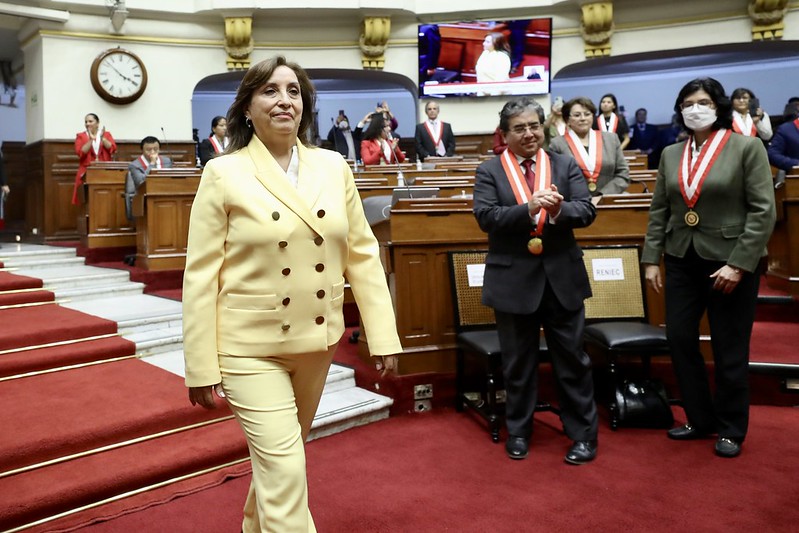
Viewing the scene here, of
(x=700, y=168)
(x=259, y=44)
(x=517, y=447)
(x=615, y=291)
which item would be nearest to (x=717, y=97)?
(x=700, y=168)

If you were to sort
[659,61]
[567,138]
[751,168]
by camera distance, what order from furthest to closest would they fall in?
[659,61] < [567,138] < [751,168]

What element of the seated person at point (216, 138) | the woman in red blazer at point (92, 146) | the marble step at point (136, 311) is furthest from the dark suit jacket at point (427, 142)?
the marble step at point (136, 311)

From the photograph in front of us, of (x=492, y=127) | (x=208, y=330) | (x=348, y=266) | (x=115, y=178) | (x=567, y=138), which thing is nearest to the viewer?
(x=208, y=330)

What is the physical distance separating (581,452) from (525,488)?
1.09 feet

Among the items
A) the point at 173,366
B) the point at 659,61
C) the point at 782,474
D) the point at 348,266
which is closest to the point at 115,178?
the point at 173,366

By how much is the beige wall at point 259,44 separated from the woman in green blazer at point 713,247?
6.42 metres

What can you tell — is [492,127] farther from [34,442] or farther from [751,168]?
[34,442]

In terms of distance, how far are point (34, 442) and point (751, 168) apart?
8.84 feet

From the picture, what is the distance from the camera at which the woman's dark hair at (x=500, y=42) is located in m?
8.62

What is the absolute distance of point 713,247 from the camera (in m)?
2.45

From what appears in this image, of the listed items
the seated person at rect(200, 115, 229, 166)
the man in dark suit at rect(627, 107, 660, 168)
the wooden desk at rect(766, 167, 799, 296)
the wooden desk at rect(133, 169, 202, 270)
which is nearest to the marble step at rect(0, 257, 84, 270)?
the wooden desk at rect(133, 169, 202, 270)

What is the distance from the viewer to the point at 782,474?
7.55 ft

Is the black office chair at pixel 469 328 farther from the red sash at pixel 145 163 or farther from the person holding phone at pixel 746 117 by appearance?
the red sash at pixel 145 163

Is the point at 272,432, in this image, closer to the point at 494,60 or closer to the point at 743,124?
the point at 743,124
